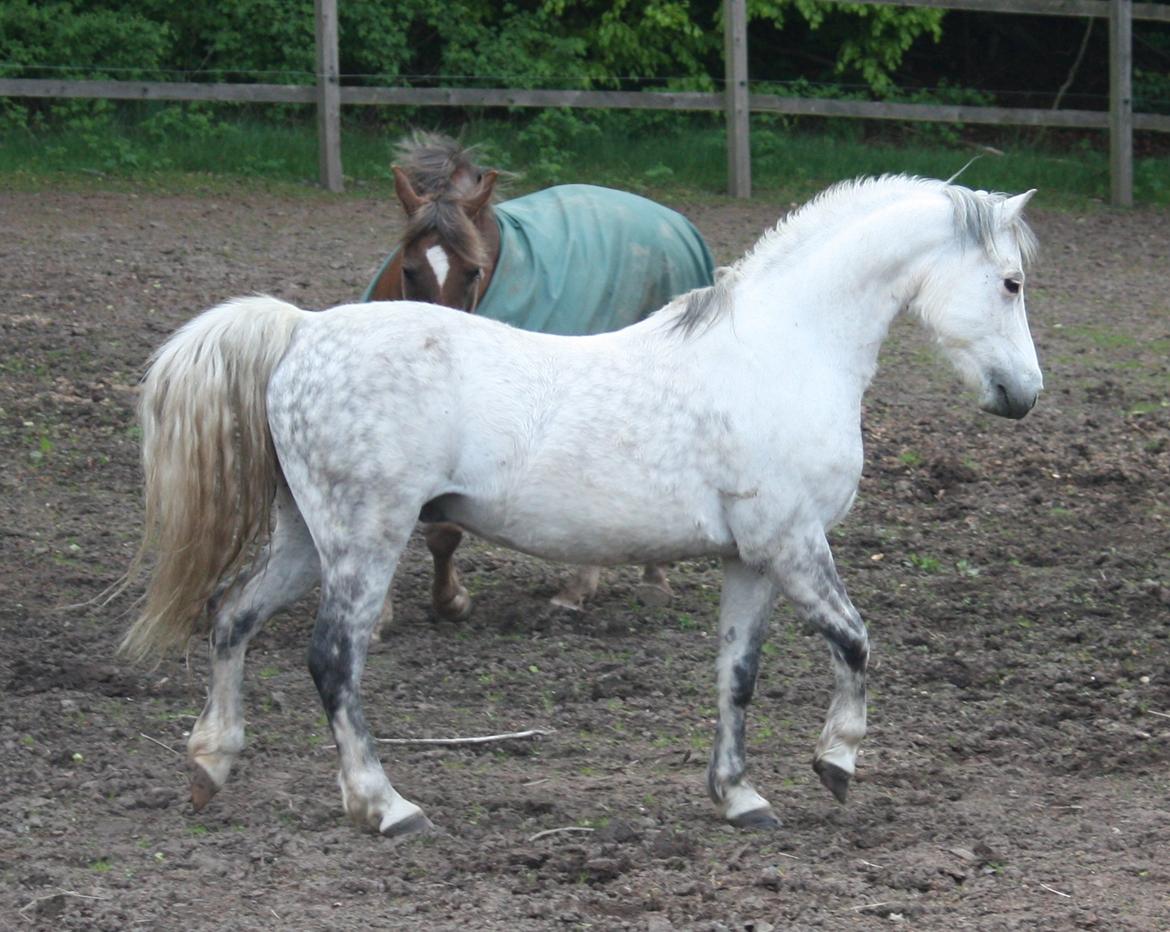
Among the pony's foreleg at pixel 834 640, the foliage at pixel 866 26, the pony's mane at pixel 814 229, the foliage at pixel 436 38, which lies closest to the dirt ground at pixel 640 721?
the pony's foreleg at pixel 834 640

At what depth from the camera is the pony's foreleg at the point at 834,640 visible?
400 centimetres

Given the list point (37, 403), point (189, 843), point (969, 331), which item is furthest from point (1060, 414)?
point (189, 843)

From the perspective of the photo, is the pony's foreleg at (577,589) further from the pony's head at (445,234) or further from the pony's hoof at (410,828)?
the pony's hoof at (410,828)

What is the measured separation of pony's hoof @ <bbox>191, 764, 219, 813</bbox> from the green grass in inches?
343

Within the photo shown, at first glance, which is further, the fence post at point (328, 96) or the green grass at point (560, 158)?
the green grass at point (560, 158)

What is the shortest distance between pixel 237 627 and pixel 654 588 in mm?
2316

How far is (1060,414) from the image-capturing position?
326 inches

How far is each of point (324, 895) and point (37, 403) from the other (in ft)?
15.0

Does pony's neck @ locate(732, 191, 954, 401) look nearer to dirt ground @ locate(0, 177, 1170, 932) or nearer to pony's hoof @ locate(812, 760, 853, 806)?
pony's hoof @ locate(812, 760, 853, 806)

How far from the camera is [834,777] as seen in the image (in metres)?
4.12

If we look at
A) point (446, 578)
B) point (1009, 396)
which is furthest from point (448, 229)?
point (1009, 396)

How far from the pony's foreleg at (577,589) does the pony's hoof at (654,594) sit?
0.75ft

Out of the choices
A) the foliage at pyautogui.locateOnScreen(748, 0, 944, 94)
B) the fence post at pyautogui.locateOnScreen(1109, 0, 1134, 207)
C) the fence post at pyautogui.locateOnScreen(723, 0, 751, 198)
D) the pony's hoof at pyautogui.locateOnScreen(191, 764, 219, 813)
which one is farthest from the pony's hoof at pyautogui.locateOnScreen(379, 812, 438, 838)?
the foliage at pyautogui.locateOnScreen(748, 0, 944, 94)

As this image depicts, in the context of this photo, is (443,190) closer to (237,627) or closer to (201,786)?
(237,627)
